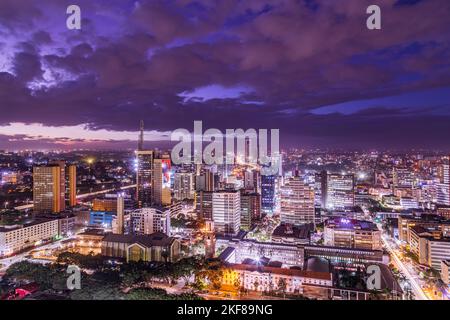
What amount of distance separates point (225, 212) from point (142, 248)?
359 centimetres

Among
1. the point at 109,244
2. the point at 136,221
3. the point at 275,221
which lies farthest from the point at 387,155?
the point at 109,244

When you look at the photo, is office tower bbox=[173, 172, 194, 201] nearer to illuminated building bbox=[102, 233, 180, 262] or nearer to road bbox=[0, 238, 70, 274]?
road bbox=[0, 238, 70, 274]

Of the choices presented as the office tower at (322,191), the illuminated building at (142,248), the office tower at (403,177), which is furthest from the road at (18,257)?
the office tower at (403,177)

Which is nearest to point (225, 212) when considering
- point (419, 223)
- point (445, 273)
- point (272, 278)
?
point (272, 278)

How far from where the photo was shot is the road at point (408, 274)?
222 inches

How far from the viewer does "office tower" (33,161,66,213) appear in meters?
11.6

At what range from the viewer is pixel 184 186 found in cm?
1566

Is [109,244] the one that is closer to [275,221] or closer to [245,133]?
[245,133]

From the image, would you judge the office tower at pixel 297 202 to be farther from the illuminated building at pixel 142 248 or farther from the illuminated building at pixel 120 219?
the illuminated building at pixel 120 219

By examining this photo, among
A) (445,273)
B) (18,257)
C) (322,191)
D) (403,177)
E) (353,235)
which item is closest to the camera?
(445,273)

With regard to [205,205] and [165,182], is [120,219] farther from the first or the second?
[165,182]

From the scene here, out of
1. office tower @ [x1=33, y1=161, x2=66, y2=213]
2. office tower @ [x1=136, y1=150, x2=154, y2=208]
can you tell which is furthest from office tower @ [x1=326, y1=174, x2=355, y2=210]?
office tower @ [x1=33, y1=161, x2=66, y2=213]

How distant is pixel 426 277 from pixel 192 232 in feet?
20.4

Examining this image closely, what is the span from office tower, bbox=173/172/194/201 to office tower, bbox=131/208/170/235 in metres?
6.27
